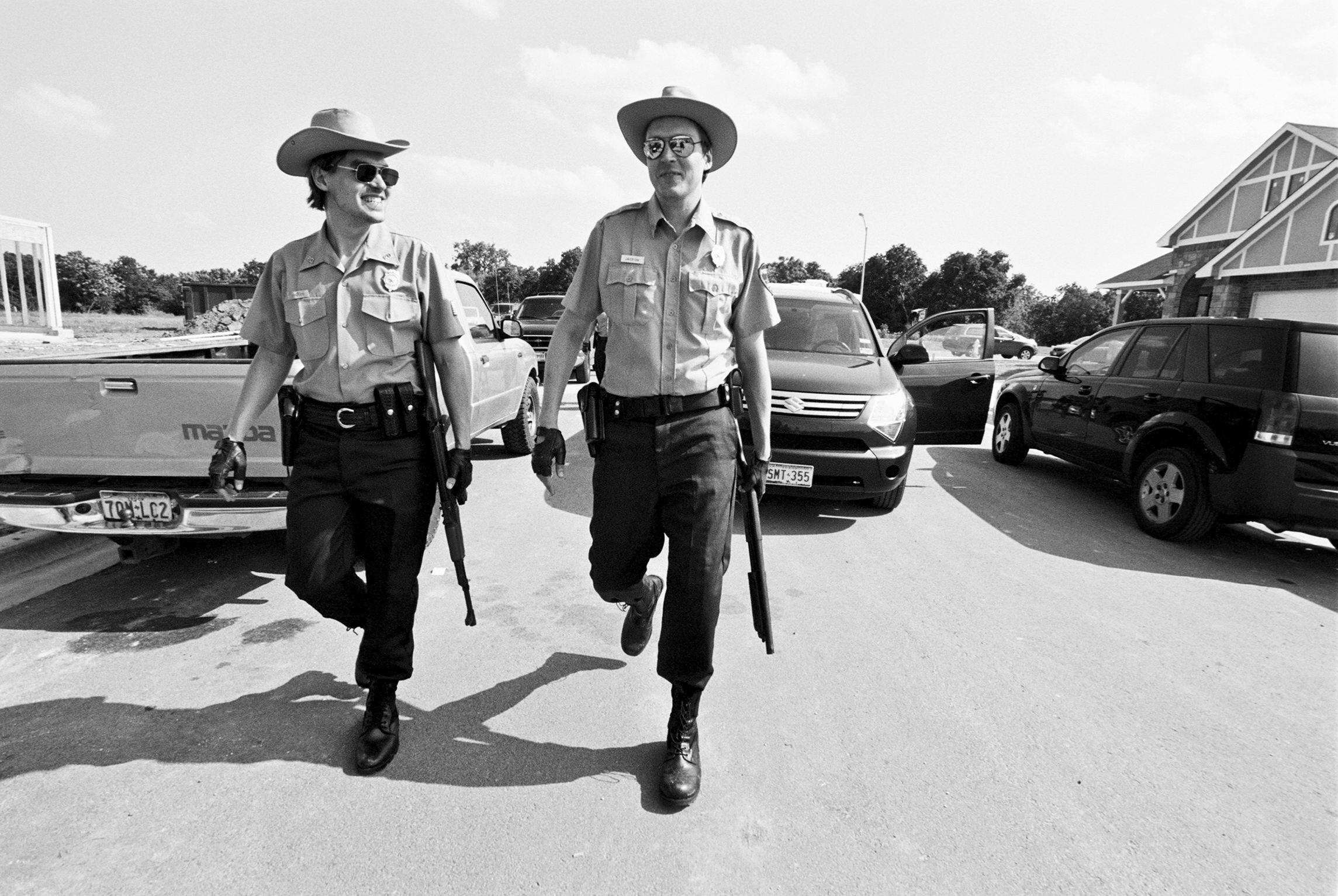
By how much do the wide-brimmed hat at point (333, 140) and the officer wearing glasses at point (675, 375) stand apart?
0.78 m

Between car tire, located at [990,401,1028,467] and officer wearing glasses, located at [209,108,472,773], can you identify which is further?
car tire, located at [990,401,1028,467]

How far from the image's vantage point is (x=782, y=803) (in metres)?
2.25

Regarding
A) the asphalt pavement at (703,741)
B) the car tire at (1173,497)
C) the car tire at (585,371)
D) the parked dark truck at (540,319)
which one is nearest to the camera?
the asphalt pavement at (703,741)

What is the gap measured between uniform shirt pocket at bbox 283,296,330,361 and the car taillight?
540cm

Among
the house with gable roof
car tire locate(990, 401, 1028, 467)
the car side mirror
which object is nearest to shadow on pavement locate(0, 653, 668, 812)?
the car side mirror

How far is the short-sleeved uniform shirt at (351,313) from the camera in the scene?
2.42 meters

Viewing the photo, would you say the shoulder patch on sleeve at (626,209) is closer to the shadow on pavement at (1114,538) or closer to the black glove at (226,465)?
the black glove at (226,465)

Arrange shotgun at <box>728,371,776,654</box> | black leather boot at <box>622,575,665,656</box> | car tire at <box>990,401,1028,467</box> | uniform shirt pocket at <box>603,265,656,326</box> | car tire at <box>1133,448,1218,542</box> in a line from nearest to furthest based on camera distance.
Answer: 1. uniform shirt pocket at <box>603,265,656,326</box>
2. shotgun at <box>728,371,776,654</box>
3. black leather boot at <box>622,575,665,656</box>
4. car tire at <box>1133,448,1218,542</box>
5. car tire at <box>990,401,1028,467</box>

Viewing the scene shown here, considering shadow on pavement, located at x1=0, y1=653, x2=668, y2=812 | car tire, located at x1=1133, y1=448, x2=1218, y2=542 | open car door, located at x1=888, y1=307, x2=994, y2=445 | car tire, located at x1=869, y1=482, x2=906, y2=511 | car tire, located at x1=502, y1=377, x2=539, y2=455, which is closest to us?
shadow on pavement, located at x1=0, y1=653, x2=668, y2=812

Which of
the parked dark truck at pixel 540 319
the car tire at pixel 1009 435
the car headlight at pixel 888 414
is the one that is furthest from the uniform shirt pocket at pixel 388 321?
the parked dark truck at pixel 540 319

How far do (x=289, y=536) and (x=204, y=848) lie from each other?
93cm

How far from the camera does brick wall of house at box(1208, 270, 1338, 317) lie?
17.8m

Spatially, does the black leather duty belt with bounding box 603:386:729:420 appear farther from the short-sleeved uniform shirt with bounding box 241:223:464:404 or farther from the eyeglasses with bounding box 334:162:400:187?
the eyeglasses with bounding box 334:162:400:187

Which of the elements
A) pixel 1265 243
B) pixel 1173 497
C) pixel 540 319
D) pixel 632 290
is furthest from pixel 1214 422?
pixel 1265 243
